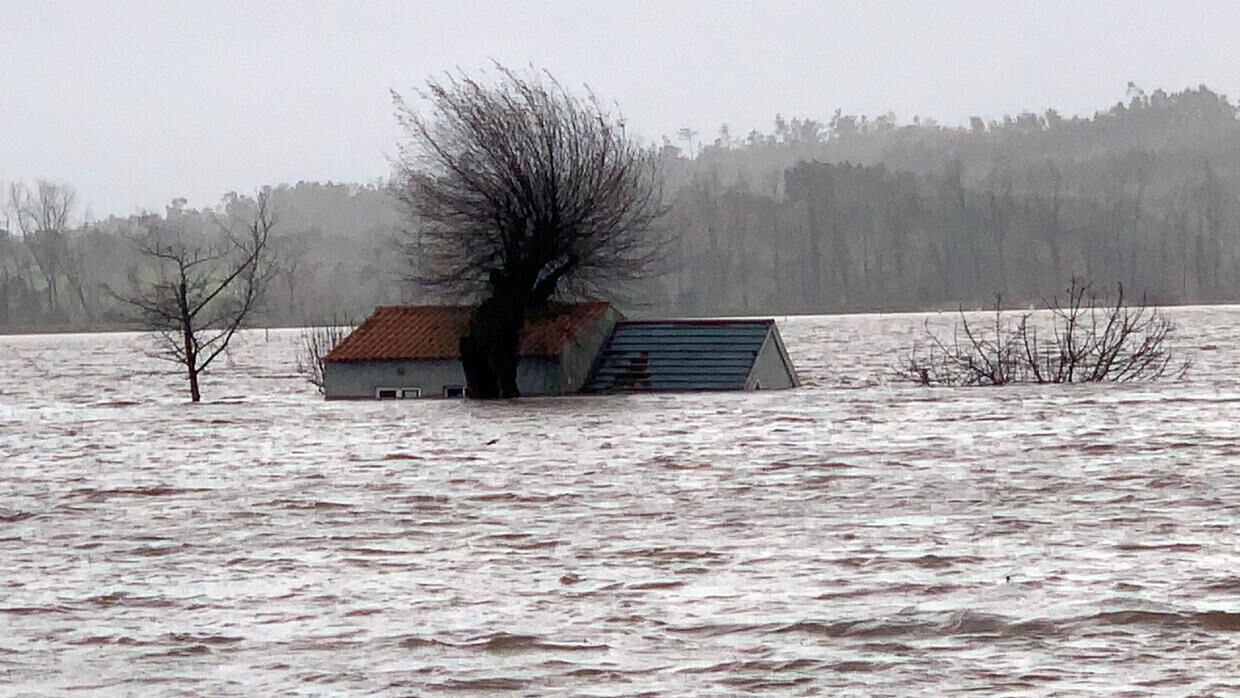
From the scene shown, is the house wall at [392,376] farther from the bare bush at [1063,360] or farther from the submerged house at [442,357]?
the bare bush at [1063,360]

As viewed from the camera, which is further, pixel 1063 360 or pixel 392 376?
pixel 392 376

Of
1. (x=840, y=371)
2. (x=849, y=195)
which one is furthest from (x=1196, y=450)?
(x=849, y=195)

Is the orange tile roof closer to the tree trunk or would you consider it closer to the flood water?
the tree trunk

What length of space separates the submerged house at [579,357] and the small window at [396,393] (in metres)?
0.03

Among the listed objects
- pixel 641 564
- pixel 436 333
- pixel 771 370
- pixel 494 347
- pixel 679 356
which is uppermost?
pixel 436 333

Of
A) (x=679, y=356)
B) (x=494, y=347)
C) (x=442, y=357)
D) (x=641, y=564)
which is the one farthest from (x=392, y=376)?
(x=641, y=564)

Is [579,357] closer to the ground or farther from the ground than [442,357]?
closer to the ground

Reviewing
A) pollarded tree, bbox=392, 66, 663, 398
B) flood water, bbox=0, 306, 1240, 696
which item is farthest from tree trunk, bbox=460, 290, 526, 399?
flood water, bbox=0, 306, 1240, 696

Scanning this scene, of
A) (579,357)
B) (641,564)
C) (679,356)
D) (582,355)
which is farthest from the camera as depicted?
(679,356)

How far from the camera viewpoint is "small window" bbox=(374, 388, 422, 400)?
48906 millimetres

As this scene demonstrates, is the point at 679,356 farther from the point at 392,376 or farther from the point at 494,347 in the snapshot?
Result: the point at 392,376

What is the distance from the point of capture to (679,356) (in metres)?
48.6

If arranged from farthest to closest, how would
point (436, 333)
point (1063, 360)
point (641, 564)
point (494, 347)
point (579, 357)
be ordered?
1. point (436, 333)
2. point (579, 357)
3. point (494, 347)
4. point (1063, 360)
5. point (641, 564)

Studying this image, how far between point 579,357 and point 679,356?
→ 8.67 feet
